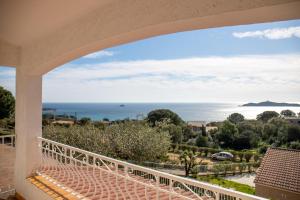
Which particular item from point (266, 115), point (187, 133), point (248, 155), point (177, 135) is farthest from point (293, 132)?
point (187, 133)

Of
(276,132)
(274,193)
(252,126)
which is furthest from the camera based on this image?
(252,126)

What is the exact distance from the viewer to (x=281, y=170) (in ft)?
46.8

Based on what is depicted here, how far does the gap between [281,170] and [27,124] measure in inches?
546

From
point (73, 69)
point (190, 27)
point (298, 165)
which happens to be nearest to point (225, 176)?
point (298, 165)

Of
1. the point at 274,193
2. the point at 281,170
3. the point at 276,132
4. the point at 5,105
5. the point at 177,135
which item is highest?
the point at 5,105

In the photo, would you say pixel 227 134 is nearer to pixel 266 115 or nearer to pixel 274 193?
pixel 266 115

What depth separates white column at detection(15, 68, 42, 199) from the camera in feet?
12.9

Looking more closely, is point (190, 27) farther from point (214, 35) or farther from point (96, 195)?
point (214, 35)

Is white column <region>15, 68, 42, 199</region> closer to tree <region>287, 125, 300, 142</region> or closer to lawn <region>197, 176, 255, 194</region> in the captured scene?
lawn <region>197, 176, 255, 194</region>

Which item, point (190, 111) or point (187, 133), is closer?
point (187, 133)

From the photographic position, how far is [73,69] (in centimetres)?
5728

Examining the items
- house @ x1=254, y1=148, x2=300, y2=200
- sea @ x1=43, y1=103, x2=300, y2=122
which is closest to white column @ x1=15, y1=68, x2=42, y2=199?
house @ x1=254, y1=148, x2=300, y2=200

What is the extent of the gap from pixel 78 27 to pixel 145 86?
56.7 m

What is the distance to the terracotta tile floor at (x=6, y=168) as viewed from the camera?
171 inches
